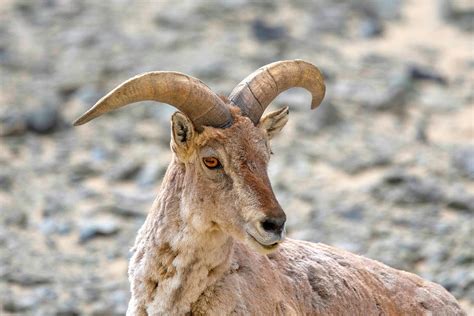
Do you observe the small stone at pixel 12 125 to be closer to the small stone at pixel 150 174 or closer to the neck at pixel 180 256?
the small stone at pixel 150 174

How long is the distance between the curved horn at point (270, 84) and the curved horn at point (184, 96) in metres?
0.39

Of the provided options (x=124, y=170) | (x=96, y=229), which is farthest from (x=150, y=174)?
(x=96, y=229)

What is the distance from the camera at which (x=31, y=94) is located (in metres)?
24.8

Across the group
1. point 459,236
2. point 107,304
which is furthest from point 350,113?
point 107,304

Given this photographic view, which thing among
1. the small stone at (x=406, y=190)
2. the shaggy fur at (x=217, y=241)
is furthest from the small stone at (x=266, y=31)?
the shaggy fur at (x=217, y=241)

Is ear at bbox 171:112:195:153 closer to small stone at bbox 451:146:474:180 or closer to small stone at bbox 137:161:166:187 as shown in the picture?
small stone at bbox 137:161:166:187

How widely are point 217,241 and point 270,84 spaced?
164 cm

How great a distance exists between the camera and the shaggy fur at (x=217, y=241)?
9250 mm

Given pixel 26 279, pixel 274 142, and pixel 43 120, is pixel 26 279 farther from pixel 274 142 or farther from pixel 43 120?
pixel 43 120

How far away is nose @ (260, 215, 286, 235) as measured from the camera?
8.88m

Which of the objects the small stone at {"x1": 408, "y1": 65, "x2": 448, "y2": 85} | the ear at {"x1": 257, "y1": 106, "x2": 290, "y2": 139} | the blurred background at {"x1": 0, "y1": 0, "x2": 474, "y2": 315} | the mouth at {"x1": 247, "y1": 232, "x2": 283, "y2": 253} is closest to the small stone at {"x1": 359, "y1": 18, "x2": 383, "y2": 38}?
the blurred background at {"x1": 0, "y1": 0, "x2": 474, "y2": 315}

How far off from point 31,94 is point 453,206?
10811 millimetres

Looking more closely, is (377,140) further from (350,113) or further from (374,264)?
(374,264)

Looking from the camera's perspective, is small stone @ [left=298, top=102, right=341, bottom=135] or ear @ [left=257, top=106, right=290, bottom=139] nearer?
ear @ [left=257, top=106, right=290, bottom=139]
